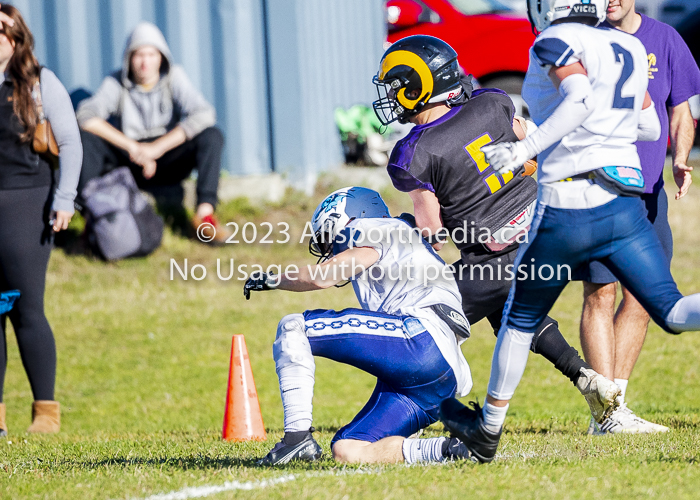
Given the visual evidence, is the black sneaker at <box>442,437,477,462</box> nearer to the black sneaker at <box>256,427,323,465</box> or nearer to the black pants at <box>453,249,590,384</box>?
the black sneaker at <box>256,427,323,465</box>

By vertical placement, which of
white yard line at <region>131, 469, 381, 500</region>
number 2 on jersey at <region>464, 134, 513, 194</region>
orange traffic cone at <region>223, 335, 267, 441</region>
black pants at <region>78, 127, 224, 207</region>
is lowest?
orange traffic cone at <region>223, 335, 267, 441</region>

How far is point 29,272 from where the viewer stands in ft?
18.4

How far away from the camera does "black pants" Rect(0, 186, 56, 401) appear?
18.2ft

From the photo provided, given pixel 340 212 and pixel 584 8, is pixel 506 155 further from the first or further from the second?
pixel 340 212

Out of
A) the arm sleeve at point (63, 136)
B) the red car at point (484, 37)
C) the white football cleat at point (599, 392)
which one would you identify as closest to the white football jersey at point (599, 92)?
the white football cleat at point (599, 392)

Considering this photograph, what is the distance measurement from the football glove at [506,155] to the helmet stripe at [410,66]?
1097 millimetres

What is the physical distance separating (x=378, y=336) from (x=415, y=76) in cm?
124

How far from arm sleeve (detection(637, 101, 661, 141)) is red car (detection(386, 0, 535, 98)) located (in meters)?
8.61

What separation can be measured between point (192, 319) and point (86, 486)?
4854 millimetres

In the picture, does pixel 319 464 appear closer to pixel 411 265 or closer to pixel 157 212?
pixel 411 265

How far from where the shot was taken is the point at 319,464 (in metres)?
3.72

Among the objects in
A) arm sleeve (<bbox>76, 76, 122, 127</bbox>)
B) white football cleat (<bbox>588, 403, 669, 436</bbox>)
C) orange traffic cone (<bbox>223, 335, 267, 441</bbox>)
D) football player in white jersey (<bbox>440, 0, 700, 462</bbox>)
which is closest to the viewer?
football player in white jersey (<bbox>440, 0, 700, 462</bbox>)

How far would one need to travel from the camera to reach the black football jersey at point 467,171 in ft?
13.6

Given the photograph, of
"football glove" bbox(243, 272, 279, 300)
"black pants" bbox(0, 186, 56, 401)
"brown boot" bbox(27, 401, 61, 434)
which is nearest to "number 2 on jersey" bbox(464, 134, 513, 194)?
"football glove" bbox(243, 272, 279, 300)
